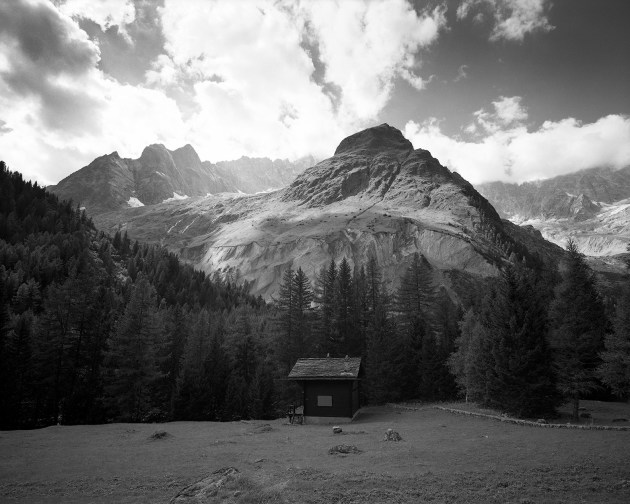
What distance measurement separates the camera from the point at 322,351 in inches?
2128

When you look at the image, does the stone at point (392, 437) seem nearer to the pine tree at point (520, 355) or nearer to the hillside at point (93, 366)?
the pine tree at point (520, 355)

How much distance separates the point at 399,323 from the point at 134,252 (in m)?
116

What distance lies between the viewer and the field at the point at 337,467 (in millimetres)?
13547

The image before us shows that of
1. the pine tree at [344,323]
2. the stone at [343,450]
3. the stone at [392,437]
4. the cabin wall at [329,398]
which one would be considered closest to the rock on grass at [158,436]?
the stone at [343,450]

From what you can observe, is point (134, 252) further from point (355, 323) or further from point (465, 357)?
point (465, 357)

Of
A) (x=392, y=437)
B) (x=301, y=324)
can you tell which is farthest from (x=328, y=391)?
(x=301, y=324)

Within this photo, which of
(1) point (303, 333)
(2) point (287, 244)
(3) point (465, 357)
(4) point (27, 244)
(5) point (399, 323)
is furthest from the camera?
(2) point (287, 244)

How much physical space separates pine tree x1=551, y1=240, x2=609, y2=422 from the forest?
0.11 m

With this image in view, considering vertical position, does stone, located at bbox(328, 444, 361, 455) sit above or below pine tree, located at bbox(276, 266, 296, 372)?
below

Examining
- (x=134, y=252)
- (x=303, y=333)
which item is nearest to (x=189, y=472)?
(x=303, y=333)

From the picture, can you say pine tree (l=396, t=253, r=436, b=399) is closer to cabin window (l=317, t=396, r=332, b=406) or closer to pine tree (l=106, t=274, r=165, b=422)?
cabin window (l=317, t=396, r=332, b=406)

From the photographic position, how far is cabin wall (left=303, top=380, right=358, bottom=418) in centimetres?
3769

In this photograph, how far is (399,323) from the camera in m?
66.6

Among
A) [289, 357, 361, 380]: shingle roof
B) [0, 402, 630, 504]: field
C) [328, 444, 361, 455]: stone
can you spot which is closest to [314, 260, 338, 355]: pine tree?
[289, 357, 361, 380]: shingle roof
